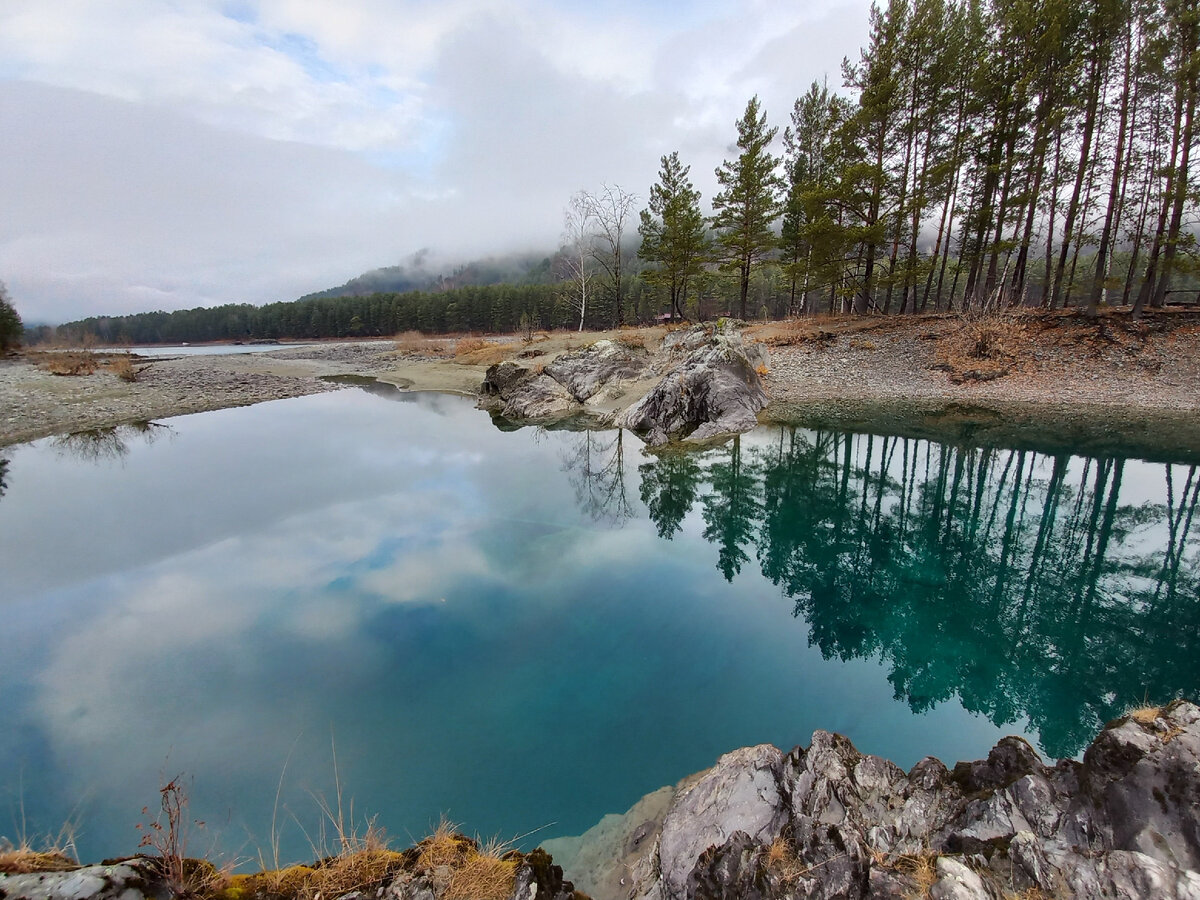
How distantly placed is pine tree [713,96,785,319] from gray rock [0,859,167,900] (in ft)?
112

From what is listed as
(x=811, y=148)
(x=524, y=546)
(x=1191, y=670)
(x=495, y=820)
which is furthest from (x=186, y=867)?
(x=811, y=148)

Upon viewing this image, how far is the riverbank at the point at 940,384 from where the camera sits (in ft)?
51.5

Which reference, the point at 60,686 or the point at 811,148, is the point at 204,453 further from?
the point at 811,148

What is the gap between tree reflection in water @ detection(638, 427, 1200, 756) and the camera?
202 inches

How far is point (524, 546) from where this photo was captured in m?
8.96

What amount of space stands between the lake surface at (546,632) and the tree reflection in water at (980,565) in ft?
0.16

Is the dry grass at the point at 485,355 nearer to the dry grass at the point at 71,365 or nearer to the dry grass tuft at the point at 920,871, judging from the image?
the dry grass at the point at 71,365

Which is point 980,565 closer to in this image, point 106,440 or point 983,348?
point 983,348

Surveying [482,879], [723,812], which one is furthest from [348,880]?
[723,812]

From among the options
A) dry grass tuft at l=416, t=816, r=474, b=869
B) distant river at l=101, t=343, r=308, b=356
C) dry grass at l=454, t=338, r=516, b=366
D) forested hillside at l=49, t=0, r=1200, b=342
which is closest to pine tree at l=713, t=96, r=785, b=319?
forested hillside at l=49, t=0, r=1200, b=342

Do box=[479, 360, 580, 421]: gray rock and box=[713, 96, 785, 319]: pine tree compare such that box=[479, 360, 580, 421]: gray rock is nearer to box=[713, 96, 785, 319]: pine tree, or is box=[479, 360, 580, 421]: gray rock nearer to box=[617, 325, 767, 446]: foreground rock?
box=[617, 325, 767, 446]: foreground rock

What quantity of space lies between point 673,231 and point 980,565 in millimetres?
31096

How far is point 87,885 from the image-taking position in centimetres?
201

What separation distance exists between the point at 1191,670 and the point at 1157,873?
469 centimetres
